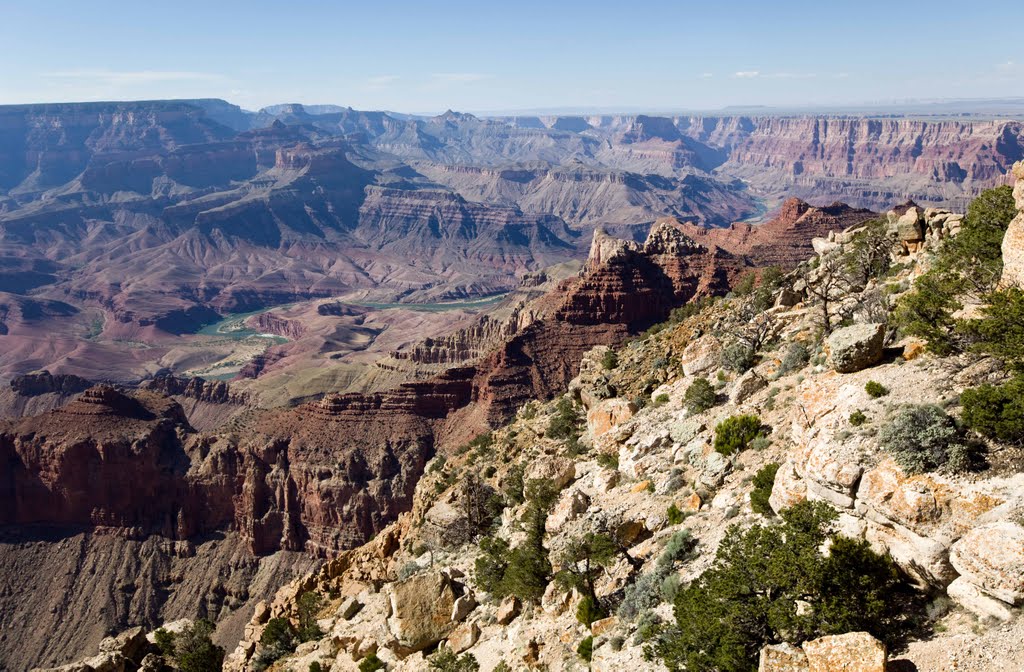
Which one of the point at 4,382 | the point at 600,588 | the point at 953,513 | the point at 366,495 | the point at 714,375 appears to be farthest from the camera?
the point at 4,382

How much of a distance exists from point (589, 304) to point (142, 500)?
67.2 meters

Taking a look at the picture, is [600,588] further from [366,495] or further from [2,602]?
[2,602]

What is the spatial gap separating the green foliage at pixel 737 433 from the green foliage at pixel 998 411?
8.98 metres

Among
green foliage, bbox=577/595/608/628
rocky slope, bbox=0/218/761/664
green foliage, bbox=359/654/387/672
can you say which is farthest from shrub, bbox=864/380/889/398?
rocky slope, bbox=0/218/761/664

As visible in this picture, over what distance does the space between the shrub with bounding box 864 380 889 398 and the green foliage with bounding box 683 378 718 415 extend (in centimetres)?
1051

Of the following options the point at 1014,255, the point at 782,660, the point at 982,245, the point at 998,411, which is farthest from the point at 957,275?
the point at 782,660

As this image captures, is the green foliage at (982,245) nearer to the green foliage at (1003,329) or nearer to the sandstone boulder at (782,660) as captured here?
the green foliage at (1003,329)

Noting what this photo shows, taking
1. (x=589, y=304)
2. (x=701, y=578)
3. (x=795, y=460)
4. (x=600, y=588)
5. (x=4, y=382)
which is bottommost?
(x=4, y=382)

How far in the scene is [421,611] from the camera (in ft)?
94.1

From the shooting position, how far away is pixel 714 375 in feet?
121

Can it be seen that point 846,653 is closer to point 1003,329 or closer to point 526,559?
point 1003,329

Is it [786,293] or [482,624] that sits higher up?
[786,293]

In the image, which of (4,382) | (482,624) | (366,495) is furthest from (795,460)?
(4,382)

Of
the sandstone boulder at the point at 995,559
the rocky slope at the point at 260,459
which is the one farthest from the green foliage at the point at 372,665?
the rocky slope at the point at 260,459
